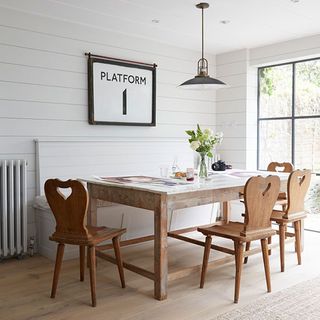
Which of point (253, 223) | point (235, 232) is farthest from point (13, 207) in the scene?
point (253, 223)

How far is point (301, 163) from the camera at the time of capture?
509cm

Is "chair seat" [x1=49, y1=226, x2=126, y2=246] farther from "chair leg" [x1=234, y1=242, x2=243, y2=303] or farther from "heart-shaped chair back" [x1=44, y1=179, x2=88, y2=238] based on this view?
"chair leg" [x1=234, y1=242, x2=243, y2=303]

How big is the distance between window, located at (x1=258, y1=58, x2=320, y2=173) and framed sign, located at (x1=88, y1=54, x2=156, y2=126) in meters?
1.69

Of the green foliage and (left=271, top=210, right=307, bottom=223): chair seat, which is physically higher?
the green foliage

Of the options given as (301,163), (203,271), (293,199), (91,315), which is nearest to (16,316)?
(91,315)

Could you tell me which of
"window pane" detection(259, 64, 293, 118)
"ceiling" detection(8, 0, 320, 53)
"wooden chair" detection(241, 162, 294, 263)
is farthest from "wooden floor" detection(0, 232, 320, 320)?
"ceiling" detection(8, 0, 320, 53)

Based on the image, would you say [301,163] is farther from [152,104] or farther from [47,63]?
[47,63]

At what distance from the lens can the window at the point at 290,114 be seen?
4953mm

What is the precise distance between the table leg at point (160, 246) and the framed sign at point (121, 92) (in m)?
1.95

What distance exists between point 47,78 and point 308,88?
3.22m

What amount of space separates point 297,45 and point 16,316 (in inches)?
172

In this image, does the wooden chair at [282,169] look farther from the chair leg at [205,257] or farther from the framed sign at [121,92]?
the framed sign at [121,92]

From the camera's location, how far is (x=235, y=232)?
117 inches

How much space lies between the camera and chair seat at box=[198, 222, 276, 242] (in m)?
2.88
